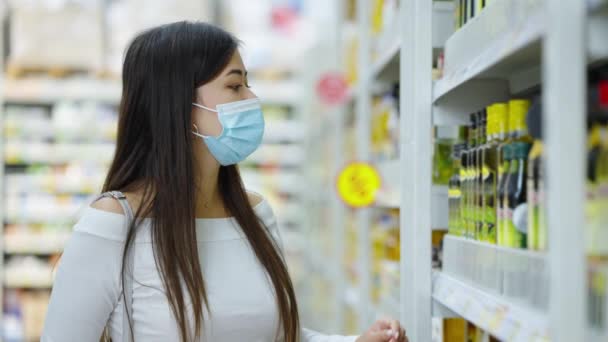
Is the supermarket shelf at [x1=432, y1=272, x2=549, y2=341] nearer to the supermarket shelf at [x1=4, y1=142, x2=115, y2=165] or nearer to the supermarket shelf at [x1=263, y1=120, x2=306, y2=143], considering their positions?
the supermarket shelf at [x1=4, y1=142, x2=115, y2=165]

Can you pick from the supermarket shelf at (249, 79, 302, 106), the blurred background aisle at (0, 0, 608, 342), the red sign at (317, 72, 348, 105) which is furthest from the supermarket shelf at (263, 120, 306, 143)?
the red sign at (317, 72, 348, 105)

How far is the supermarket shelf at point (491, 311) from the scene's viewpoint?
3.97ft

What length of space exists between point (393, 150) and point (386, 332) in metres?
1.18

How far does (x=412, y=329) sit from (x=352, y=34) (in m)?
2.52

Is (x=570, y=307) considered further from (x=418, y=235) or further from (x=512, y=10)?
(x=418, y=235)

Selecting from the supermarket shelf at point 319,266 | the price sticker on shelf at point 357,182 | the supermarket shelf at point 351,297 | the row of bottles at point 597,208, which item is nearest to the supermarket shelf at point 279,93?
the supermarket shelf at point 319,266

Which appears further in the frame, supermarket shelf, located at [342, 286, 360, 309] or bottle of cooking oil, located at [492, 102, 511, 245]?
supermarket shelf, located at [342, 286, 360, 309]

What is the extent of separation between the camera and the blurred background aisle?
1.04m

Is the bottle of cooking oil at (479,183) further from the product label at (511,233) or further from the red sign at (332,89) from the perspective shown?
A: the red sign at (332,89)

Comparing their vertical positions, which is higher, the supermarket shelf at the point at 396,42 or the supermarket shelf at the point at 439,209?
the supermarket shelf at the point at 396,42

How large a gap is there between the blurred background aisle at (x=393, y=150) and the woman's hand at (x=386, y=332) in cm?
12

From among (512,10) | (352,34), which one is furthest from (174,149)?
(352,34)

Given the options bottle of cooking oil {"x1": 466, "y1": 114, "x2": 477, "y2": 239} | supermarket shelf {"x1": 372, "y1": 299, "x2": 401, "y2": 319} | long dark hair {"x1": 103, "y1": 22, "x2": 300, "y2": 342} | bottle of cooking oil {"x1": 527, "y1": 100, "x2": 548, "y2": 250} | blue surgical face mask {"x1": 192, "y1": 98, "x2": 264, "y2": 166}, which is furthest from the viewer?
supermarket shelf {"x1": 372, "y1": 299, "x2": 401, "y2": 319}

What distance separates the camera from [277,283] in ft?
6.43
